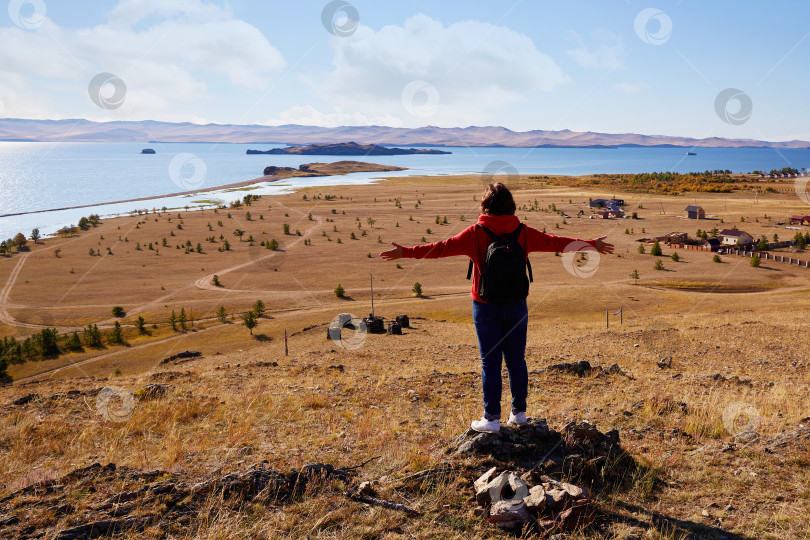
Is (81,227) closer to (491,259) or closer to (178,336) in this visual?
(178,336)

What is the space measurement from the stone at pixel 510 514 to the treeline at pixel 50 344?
3348 cm

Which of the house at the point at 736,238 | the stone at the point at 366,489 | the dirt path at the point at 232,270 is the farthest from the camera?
the house at the point at 736,238

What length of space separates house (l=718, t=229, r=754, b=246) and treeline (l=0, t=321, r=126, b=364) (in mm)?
65628

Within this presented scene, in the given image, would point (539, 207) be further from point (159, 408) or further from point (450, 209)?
point (159, 408)

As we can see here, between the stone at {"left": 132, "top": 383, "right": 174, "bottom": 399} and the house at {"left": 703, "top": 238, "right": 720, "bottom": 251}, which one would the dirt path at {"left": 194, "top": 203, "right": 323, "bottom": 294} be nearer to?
the stone at {"left": 132, "top": 383, "right": 174, "bottom": 399}

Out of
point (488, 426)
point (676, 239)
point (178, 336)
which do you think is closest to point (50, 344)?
→ point (178, 336)

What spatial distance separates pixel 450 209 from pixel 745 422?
9528 cm

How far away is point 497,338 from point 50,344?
35.1 m

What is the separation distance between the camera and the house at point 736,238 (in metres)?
58.2

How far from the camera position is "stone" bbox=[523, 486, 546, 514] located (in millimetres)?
4297

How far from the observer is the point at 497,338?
16.3ft

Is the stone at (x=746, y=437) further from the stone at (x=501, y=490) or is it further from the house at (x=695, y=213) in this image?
the house at (x=695, y=213)

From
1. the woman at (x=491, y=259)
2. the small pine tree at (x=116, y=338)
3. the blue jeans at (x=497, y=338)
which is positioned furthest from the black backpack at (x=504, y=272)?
the small pine tree at (x=116, y=338)

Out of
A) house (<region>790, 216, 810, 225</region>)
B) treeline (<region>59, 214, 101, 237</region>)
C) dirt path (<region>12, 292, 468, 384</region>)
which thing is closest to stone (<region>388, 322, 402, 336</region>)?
dirt path (<region>12, 292, 468, 384</region>)
